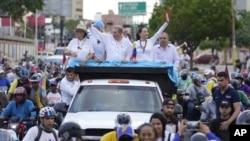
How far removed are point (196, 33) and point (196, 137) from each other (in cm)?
5650

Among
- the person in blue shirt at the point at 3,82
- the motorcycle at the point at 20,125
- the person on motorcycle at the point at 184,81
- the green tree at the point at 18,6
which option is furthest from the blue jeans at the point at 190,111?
the green tree at the point at 18,6

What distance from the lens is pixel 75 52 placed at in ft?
59.4

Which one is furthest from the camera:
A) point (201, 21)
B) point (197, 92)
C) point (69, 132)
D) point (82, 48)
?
point (201, 21)

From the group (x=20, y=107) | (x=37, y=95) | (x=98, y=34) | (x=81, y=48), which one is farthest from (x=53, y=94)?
(x=20, y=107)

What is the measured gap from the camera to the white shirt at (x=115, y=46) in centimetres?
1758

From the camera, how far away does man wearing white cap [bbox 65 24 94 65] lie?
1803 cm

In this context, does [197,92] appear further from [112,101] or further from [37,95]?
[112,101]

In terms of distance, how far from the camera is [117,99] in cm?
1529

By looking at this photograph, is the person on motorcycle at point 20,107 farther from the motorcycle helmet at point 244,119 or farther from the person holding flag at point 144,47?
the motorcycle helmet at point 244,119

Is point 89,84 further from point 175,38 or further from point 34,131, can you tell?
point 175,38

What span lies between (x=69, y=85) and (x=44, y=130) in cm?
566

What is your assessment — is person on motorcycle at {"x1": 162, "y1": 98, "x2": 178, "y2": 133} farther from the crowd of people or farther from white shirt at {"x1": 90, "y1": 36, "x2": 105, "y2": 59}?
white shirt at {"x1": 90, "y1": 36, "x2": 105, "y2": 59}

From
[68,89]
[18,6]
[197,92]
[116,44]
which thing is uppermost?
[18,6]

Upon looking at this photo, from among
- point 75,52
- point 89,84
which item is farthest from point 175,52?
point 89,84
